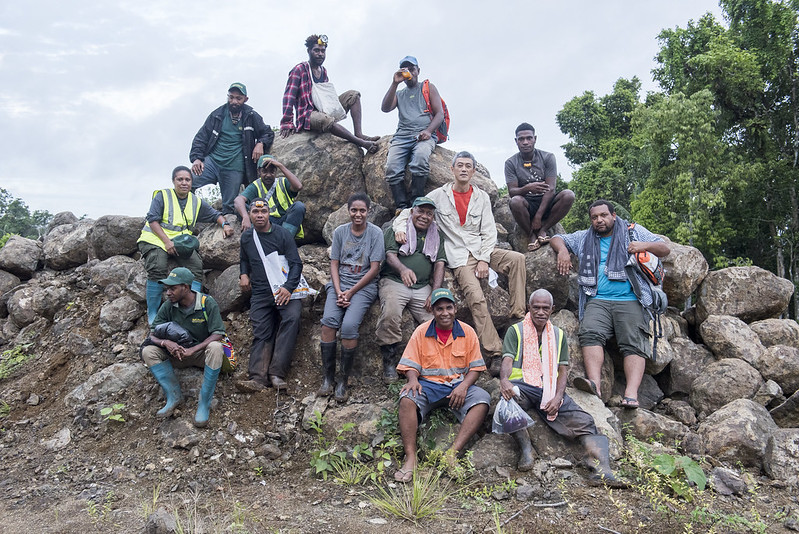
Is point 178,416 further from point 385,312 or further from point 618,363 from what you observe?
point 618,363

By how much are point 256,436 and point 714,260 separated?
1710 cm

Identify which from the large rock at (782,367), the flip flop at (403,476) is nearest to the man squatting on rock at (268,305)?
the flip flop at (403,476)

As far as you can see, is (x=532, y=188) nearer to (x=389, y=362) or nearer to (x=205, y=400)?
(x=389, y=362)

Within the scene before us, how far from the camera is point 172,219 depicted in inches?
277

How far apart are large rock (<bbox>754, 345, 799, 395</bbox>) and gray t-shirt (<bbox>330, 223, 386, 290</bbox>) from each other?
4.94 metres

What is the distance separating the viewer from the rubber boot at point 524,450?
484cm

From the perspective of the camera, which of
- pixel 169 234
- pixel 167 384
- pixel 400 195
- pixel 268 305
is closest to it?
pixel 167 384

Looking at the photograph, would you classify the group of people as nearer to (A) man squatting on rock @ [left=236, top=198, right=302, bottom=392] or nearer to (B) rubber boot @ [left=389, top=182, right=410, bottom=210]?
(A) man squatting on rock @ [left=236, top=198, right=302, bottom=392]

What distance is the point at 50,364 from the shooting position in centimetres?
733

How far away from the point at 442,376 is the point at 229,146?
564 centimetres

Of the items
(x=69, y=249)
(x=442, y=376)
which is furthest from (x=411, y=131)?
(x=69, y=249)

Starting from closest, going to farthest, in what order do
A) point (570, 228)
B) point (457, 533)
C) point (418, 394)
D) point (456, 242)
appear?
point (457, 533), point (418, 394), point (456, 242), point (570, 228)

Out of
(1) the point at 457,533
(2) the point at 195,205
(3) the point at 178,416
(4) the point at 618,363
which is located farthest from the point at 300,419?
(4) the point at 618,363

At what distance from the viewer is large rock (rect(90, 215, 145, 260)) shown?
8.83 meters
